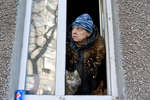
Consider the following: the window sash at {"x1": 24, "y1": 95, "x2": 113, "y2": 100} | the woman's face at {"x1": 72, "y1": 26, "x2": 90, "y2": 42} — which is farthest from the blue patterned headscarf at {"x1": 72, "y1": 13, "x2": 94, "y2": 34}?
the window sash at {"x1": 24, "y1": 95, "x2": 113, "y2": 100}

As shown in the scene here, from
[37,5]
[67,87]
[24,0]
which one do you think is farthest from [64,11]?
[67,87]

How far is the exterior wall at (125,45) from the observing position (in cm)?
191

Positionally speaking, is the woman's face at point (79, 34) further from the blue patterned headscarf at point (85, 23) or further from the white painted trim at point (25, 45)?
the white painted trim at point (25, 45)

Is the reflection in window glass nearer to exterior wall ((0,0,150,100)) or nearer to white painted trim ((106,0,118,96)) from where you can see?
exterior wall ((0,0,150,100))

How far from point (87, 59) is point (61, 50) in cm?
53

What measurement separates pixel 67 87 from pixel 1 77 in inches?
30.4

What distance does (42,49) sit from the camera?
2205 mm

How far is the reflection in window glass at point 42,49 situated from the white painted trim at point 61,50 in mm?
64

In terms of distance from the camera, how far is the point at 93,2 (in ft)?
9.95

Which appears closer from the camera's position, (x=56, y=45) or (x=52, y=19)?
(x=56, y=45)

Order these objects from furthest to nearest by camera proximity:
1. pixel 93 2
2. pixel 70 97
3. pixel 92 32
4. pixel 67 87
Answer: pixel 93 2, pixel 92 32, pixel 67 87, pixel 70 97

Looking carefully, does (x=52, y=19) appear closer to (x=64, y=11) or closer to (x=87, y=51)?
(x=64, y=11)

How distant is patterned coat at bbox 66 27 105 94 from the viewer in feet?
7.87

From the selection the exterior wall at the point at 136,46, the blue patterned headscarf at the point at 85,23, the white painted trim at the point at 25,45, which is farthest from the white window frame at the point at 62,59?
the blue patterned headscarf at the point at 85,23
